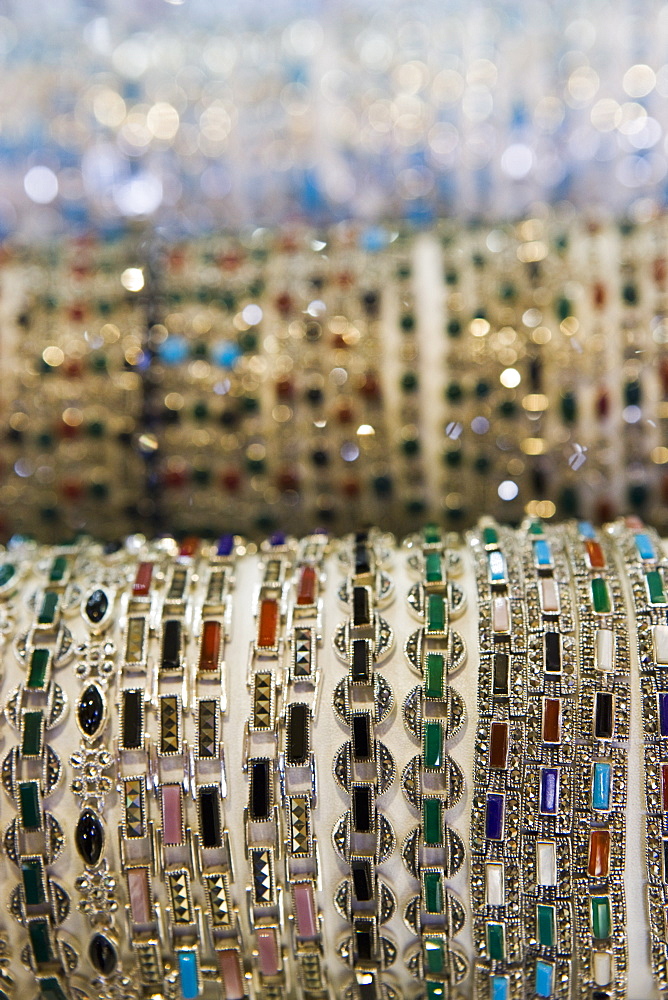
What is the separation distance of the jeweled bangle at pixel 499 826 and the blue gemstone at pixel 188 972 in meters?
0.11

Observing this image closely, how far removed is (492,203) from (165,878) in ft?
1.63

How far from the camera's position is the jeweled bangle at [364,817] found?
1.05 feet

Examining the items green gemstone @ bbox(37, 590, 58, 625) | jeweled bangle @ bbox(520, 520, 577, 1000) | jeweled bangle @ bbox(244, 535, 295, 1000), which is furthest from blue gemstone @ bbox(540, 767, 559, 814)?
green gemstone @ bbox(37, 590, 58, 625)

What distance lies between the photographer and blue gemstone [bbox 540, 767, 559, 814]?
319 mm

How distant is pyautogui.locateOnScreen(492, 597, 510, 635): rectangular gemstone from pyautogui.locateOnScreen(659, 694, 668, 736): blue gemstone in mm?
62

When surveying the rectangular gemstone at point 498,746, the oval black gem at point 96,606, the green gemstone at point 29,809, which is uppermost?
the oval black gem at point 96,606

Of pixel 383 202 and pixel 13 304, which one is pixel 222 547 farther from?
pixel 383 202

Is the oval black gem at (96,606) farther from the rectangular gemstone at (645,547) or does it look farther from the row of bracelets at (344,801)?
the rectangular gemstone at (645,547)

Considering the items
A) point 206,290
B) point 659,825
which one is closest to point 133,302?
point 206,290

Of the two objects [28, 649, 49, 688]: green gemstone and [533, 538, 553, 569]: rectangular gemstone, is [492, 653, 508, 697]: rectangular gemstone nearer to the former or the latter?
[533, 538, 553, 569]: rectangular gemstone

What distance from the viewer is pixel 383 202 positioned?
1.99 feet

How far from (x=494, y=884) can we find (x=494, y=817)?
25 millimetres

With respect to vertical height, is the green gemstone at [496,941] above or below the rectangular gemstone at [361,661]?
below

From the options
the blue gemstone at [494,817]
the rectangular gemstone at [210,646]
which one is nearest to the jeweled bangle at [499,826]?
the blue gemstone at [494,817]
